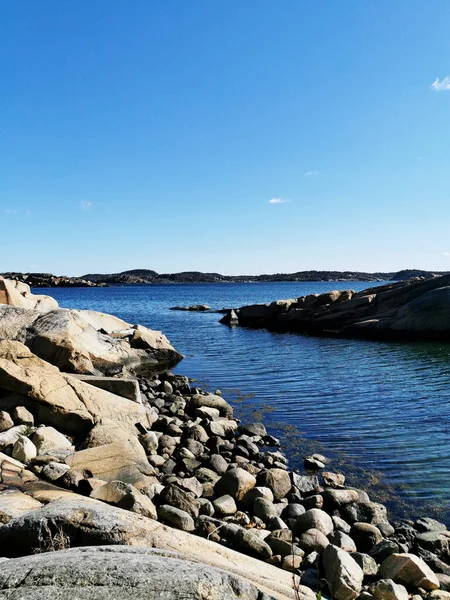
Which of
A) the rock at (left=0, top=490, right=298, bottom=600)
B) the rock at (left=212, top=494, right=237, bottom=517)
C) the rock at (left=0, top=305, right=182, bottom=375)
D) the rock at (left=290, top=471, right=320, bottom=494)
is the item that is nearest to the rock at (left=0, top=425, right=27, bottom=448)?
the rock at (left=212, top=494, right=237, bottom=517)

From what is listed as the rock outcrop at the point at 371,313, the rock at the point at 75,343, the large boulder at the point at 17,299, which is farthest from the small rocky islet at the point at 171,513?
the rock outcrop at the point at 371,313

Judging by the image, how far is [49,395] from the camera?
35.3 ft

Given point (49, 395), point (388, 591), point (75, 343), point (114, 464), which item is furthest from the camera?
point (75, 343)

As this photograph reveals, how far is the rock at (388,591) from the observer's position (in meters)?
5.67

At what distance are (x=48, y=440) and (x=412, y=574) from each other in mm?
6575

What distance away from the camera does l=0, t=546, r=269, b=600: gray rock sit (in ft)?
10.3

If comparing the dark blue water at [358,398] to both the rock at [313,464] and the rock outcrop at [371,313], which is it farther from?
the rock outcrop at [371,313]

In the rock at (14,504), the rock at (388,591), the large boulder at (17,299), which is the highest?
the large boulder at (17,299)

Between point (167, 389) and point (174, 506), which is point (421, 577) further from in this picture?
point (167, 389)

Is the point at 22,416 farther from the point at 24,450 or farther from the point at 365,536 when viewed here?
the point at 365,536

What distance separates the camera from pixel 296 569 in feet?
21.2

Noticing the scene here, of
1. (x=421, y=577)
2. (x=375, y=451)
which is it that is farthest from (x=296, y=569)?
(x=375, y=451)

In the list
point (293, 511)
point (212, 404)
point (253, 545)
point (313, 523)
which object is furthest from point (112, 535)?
point (212, 404)

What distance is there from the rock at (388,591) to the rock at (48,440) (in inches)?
238
